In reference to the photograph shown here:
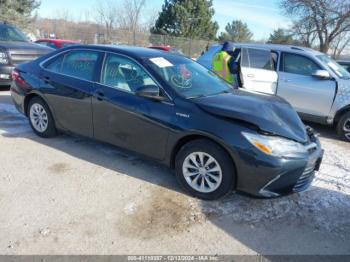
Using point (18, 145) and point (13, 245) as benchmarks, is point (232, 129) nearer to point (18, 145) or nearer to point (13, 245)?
point (13, 245)

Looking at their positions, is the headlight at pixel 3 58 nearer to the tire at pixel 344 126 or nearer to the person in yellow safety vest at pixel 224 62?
the person in yellow safety vest at pixel 224 62

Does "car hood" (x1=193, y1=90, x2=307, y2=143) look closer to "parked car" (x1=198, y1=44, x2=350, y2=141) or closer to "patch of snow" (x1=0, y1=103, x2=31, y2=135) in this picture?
"parked car" (x1=198, y1=44, x2=350, y2=141)

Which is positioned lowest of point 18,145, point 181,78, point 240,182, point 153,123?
point 18,145

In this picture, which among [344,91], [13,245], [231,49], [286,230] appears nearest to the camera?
[13,245]

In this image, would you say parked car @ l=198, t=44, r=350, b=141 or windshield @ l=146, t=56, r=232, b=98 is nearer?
windshield @ l=146, t=56, r=232, b=98

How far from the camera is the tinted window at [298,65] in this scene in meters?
6.90

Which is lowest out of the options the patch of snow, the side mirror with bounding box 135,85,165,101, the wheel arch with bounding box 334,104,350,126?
the patch of snow

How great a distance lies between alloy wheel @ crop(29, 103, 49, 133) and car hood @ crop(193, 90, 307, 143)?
2.66 metres

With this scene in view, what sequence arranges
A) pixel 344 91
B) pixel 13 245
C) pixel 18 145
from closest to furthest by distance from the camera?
pixel 13 245, pixel 18 145, pixel 344 91

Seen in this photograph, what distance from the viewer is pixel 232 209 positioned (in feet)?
12.2

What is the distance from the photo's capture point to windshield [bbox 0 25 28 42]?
9690mm

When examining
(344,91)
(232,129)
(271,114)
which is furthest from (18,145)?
(344,91)

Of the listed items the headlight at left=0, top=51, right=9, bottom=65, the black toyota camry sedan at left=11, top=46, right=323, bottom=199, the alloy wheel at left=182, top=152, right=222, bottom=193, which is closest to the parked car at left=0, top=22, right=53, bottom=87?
the headlight at left=0, top=51, right=9, bottom=65

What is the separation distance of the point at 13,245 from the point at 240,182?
220cm
